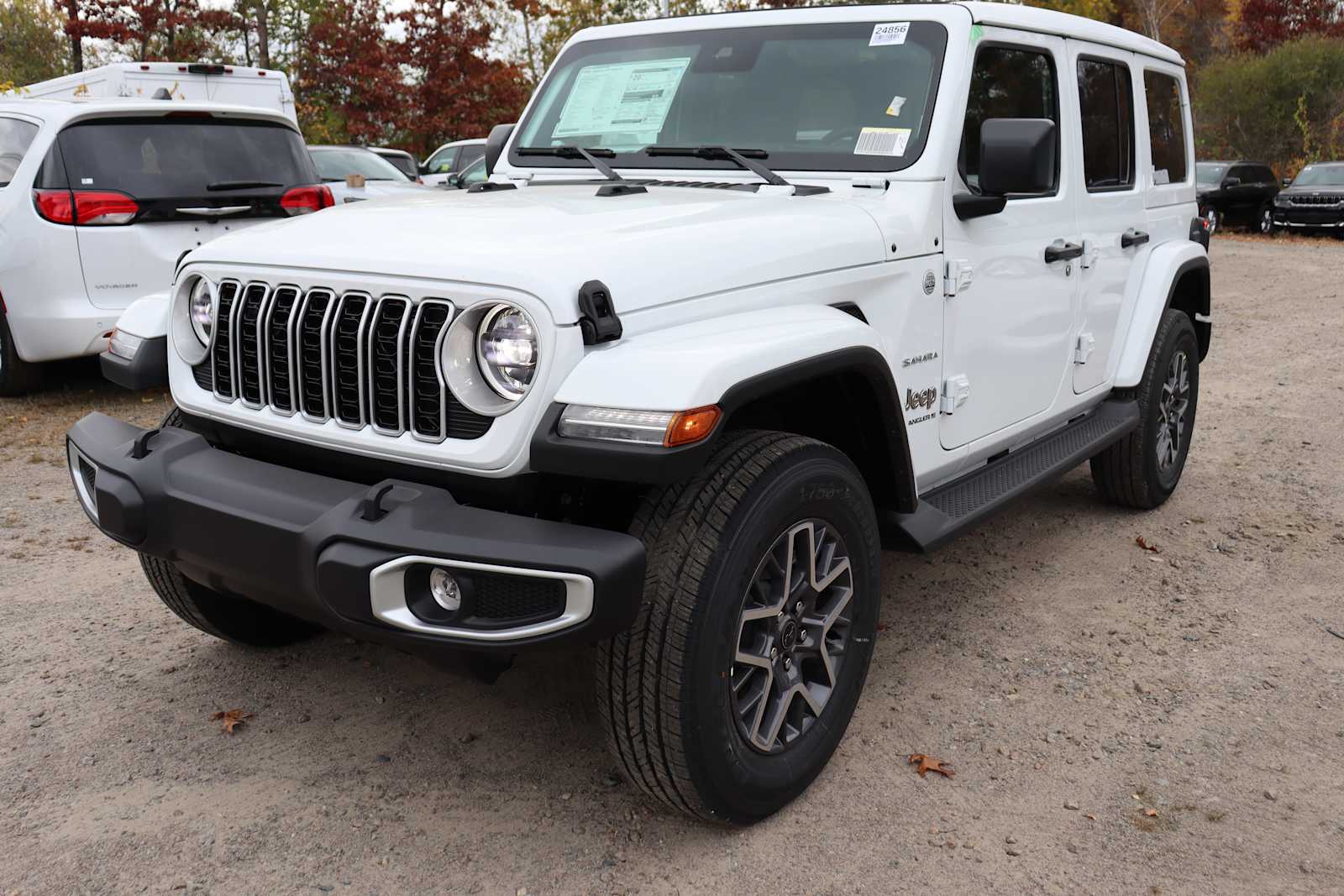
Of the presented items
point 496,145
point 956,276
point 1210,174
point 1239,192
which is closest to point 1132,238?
point 956,276

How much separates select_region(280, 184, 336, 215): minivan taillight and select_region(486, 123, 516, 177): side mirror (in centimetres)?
358

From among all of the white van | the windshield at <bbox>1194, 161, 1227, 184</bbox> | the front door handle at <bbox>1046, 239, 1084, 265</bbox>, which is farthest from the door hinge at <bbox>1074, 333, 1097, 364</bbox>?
the windshield at <bbox>1194, 161, 1227, 184</bbox>

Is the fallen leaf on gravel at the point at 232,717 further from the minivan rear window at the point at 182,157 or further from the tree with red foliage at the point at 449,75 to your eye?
the tree with red foliage at the point at 449,75

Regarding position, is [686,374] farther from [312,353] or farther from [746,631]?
[312,353]

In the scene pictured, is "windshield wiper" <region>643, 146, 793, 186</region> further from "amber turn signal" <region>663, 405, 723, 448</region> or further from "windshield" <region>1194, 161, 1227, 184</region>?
"windshield" <region>1194, 161, 1227, 184</region>

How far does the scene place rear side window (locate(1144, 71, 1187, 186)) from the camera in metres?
4.95

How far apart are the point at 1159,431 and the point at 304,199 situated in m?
5.60

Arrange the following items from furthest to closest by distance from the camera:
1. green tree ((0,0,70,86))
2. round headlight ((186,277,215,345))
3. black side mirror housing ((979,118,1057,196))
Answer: green tree ((0,0,70,86)) < black side mirror housing ((979,118,1057,196)) < round headlight ((186,277,215,345))

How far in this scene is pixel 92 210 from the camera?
6.79 meters

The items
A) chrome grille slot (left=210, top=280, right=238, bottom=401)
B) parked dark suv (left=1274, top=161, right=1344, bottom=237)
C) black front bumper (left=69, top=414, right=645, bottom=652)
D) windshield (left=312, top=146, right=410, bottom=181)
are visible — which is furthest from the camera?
parked dark suv (left=1274, top=161, right=1344, bottom=237)

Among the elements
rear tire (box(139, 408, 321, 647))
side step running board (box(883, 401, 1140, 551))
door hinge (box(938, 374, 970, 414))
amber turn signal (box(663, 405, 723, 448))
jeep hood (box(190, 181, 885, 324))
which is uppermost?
jeep hood (box(190, 181, 885, 324))

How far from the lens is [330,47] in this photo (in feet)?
77.9

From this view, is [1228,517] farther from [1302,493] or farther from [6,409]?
[6,409]

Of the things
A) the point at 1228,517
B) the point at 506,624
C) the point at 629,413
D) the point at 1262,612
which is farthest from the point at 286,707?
the point at 1228,517
